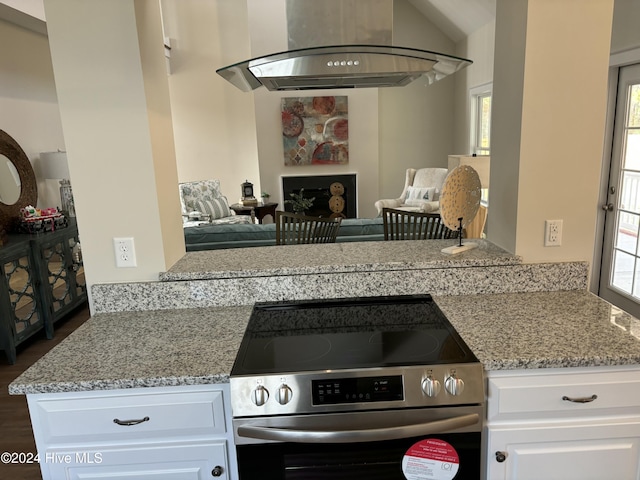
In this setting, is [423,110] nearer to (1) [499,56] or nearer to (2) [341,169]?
(2) [341,169]

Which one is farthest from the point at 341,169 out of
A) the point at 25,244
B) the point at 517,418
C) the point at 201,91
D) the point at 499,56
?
the point at 517,418

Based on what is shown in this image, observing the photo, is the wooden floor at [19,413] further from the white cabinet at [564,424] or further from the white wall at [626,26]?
the white wall at [626,26]

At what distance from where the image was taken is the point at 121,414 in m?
1.24

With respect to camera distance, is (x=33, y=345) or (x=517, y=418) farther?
(x=33, y=345)

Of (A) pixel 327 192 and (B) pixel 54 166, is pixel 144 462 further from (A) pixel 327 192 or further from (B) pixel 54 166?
(A) pixel 327 192

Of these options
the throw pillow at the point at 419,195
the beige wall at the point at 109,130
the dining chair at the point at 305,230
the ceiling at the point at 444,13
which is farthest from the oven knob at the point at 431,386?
the throw pillow at the point at 419,195

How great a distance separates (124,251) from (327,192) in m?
5.82

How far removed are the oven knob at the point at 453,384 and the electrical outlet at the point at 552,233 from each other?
84cm

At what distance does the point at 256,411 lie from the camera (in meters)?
1.19

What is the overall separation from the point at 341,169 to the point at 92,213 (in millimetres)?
5932

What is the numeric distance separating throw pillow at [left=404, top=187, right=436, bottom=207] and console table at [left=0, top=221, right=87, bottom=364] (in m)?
4.37

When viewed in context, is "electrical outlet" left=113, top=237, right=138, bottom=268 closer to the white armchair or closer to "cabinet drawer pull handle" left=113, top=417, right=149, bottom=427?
"cabinet drawer pull handle" left=113, top=417, right=149, bottom=427

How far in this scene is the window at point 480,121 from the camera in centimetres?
625

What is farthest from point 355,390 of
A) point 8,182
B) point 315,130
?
point 315,130
